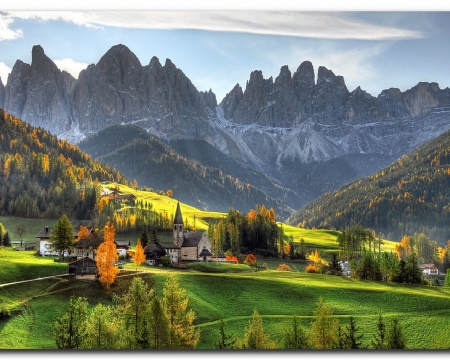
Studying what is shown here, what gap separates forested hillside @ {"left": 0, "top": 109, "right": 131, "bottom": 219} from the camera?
72438mm

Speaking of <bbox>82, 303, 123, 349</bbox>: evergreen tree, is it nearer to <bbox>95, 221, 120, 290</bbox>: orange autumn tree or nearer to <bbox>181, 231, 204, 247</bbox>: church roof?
<bbox>95, 221, 120, 290</bbox>: orange autumn tree

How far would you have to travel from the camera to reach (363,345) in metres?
36.5

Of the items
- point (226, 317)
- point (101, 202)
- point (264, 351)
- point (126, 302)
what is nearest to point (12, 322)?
point (126, 302)

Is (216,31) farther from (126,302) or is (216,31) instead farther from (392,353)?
(392,353)

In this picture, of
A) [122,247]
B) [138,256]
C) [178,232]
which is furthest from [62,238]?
[178,232]

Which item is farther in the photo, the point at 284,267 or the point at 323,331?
the point at 284,267

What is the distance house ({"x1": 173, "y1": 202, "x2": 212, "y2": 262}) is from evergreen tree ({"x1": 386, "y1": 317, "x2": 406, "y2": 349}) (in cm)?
2318

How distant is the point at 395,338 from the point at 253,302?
11.4 m

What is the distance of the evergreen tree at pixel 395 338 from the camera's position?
35812 millimetres

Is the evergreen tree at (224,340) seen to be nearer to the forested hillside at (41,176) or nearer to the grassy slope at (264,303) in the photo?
the grassy slope at (264,303)

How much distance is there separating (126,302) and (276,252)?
32.3 meters

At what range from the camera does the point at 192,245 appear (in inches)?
2274

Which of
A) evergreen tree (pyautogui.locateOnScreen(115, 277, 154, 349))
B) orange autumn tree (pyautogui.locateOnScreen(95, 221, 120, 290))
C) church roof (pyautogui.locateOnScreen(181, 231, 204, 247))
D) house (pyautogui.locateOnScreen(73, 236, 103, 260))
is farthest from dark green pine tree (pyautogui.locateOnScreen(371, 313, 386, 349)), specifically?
house (pyautogui.locateOnScreen(73, 236, 103, 260))

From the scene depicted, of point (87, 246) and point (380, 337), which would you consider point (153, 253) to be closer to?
point (87, 246)
